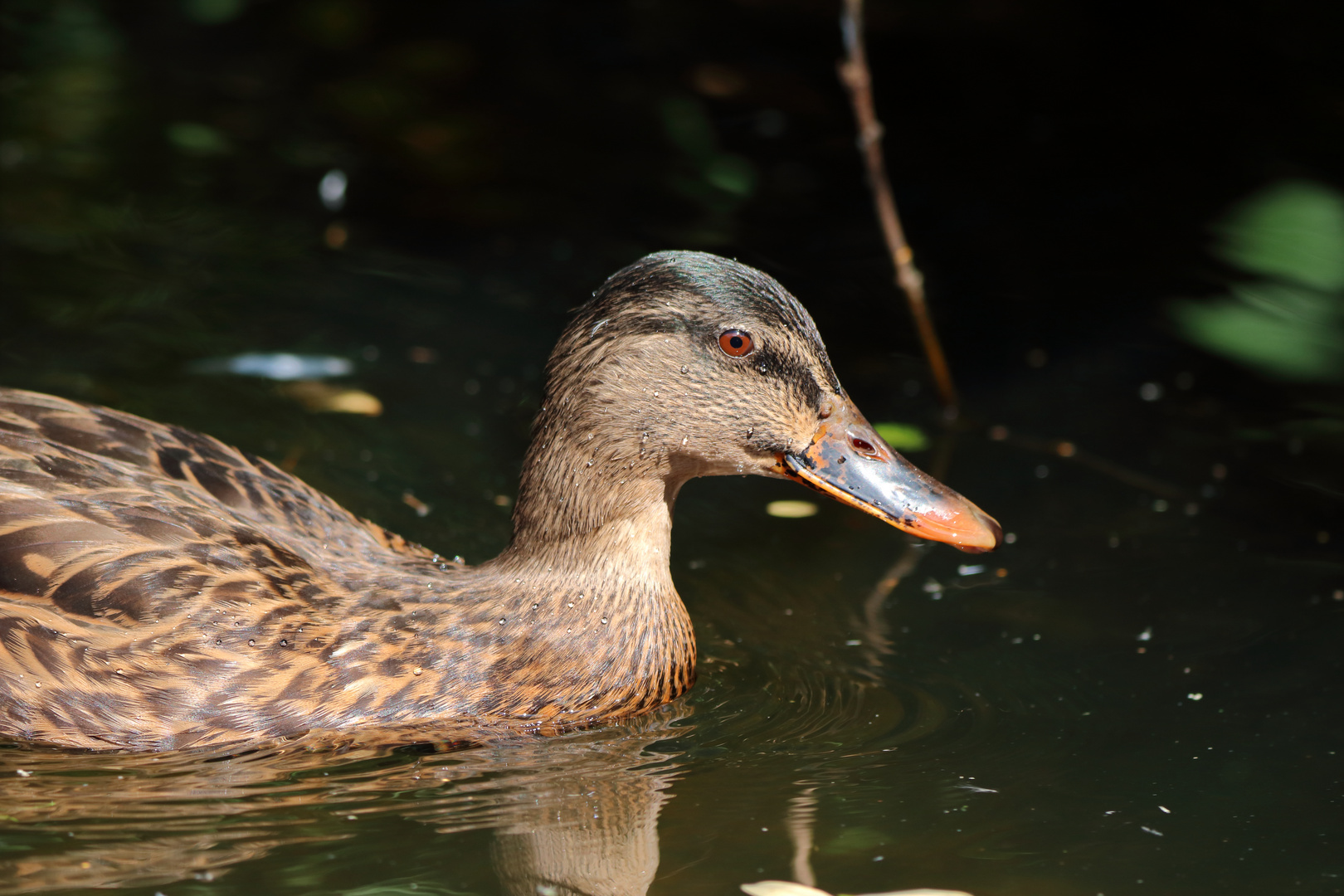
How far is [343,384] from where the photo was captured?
7.25m

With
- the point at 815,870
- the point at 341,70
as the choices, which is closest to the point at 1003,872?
the point at 815,870

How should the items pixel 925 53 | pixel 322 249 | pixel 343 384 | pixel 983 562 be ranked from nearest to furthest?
pixel 983 562 → pixel 343 384 → pixel 322 249 → pixel 925 53

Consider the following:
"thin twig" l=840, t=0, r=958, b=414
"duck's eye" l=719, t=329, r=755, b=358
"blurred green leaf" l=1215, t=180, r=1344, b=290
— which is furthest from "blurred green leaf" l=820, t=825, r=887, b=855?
"thin twig" l=840, t=0, r=958, b=414

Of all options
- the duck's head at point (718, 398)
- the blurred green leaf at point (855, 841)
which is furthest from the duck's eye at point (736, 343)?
the blurred green leaf at point (855, 841)

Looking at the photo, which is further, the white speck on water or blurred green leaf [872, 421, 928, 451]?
the white speck on water

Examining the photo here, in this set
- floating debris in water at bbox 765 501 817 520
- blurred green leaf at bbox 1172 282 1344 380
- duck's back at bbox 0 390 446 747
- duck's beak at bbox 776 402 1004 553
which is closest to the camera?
duck's back at bbox 0 390 446 747

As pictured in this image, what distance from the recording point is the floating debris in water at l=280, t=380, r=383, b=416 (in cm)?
700

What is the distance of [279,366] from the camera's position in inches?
289

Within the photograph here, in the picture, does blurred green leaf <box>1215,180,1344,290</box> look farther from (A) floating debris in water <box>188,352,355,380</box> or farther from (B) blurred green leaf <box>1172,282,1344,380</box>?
(A) floating debris in water <box>188,352,355,380</box>

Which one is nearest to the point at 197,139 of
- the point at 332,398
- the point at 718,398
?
the point at 332,398

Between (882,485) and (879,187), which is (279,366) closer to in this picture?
(879,187)

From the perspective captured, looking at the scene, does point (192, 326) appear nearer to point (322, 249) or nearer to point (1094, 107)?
point (322, 249)

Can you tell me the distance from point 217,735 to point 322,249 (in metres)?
5.00

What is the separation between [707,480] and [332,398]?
183cm
